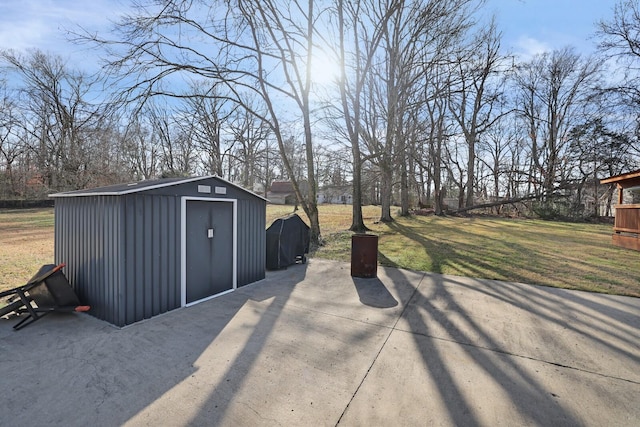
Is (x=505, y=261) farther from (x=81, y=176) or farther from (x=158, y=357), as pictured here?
(x=81, y=176)

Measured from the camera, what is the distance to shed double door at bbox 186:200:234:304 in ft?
15.3

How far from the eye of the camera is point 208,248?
16.3 ft

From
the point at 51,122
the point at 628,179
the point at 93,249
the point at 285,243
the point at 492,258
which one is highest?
the point at 51,122

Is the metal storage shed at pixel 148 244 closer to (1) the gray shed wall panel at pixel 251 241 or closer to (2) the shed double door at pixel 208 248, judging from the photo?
(2) the shed double door at pixel 208 248

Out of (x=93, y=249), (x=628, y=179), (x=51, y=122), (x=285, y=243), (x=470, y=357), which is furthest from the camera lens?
(x=51, y=122)

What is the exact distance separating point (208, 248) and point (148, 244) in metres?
1.08

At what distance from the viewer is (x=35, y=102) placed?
24.2 meters

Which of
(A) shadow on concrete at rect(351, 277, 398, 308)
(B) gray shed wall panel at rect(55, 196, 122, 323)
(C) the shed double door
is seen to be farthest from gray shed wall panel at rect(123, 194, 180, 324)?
(A) shadow on concrete at rect(351, 277, 398, 308)

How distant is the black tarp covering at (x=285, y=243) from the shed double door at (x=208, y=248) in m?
1.77

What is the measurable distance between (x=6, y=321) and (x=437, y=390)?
5319mm

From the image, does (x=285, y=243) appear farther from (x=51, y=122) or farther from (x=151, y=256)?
(x=51, y=122)

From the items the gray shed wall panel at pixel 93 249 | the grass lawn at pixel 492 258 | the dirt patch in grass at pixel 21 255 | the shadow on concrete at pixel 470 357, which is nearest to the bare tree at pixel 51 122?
the dirt patch in grass at pixel 21 255

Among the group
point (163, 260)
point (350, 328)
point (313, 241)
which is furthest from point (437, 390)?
point (313, 241)

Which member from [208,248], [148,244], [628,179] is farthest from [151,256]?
[628,179]
